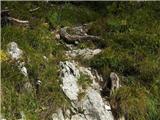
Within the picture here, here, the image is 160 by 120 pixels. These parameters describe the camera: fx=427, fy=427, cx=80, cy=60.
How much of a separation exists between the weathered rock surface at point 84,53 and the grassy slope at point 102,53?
0.88 ft

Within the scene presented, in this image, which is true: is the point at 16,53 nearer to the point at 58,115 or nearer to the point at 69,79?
the point at 69,79

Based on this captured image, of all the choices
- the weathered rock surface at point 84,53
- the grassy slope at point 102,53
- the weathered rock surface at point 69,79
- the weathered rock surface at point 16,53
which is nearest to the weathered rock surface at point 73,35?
the grassy slope at point 102,53

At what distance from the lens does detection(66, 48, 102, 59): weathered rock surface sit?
1245cm

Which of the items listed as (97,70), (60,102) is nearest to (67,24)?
(97,70)

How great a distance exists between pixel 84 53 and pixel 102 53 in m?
0.56

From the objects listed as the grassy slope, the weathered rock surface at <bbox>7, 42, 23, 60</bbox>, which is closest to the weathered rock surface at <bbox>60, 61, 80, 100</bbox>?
the grassy slope

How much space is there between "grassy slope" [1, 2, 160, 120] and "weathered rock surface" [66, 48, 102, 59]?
→ 0.27 metres

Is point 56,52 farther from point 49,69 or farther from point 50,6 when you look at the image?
point 50,6

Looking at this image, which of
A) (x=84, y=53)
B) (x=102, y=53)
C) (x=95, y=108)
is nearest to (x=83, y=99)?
(x=95, y=108)

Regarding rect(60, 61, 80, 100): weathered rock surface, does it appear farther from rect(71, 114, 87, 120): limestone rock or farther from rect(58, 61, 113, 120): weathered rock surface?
rect(71, 114, 87, 120): limestone rock

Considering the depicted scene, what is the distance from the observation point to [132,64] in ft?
39.3

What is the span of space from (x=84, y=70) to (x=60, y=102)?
184 cm

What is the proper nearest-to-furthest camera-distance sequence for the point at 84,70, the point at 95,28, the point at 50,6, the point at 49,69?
1. the point at 49,69
2. the point at 84,70
3. the point at 95,28
4. the point at 50,6

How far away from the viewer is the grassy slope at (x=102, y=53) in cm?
1016
